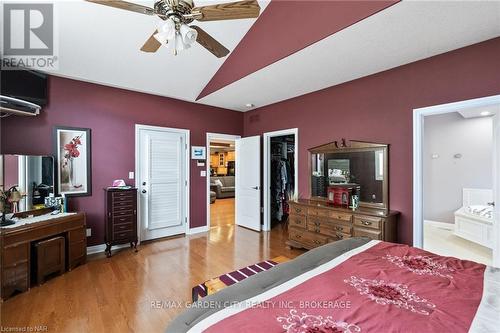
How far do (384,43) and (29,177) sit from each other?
4.35m

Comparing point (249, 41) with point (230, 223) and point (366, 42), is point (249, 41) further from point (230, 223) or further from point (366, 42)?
point (230, 223)

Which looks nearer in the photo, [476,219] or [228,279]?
[228,279]

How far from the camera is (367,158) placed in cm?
318

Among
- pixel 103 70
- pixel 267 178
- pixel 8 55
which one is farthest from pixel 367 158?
pixel 8 55

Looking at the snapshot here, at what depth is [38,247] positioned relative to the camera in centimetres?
249

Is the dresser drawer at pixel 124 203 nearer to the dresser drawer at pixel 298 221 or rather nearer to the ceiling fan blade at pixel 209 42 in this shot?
the dresser drawer at pixel 298 221

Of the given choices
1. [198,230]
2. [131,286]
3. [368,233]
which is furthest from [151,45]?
[198,230]

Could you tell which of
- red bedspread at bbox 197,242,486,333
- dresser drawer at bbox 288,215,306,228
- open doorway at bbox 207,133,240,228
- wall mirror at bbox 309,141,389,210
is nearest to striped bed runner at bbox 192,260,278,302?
red bedspread at bbox 197,242,486,333

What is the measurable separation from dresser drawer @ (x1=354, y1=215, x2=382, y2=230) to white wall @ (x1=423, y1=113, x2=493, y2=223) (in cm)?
319

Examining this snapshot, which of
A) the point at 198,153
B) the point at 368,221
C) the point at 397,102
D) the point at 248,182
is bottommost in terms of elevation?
the point at 368,221

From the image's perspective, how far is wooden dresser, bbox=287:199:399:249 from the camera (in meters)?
2.68

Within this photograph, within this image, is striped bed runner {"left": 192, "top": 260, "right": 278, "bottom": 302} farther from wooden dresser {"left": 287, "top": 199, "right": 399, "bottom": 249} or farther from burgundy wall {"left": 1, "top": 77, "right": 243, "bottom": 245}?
burgundy wall {"left": 1, "top": 77, "right": 243, "bottom": 245}

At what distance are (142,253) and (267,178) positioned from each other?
259cm

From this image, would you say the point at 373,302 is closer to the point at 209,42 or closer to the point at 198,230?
the point at 209,42
